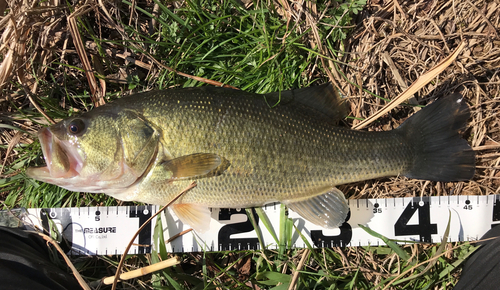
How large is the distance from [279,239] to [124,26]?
2472 mm

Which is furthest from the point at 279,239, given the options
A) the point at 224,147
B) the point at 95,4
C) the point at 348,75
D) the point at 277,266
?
the point at 95,4

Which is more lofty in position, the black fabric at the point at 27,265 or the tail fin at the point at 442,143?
the tail fin at the point at 442,143

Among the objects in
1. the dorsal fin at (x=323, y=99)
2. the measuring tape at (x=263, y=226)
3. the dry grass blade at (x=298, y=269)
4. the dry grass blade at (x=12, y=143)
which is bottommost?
the dry grass blade at (x=298, y=269)

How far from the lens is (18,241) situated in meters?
2.51

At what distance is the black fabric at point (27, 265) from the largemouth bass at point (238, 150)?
0.73 m

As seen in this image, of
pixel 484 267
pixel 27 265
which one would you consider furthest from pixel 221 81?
pixel 484 267

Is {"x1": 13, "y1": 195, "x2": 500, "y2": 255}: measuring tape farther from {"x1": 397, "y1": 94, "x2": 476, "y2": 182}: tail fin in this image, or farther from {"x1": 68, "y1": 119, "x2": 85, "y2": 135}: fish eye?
{"x1": 68, "y1": 119, "x2": 85, "y2": 135}: fish eye

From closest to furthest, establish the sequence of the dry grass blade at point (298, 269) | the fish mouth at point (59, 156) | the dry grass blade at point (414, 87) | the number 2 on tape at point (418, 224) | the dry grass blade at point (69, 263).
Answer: the fish mouth at point (59, 156), the dry grass blade at point (69, 263), the dry grass blade at point (298, 269), the dry grass blade at point (414, 87), the number 2 on tape at point (418, 224)

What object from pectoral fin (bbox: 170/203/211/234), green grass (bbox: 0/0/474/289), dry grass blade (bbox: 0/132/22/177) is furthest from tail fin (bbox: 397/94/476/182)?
dry grass blade (bbox: 0/132/22/177)

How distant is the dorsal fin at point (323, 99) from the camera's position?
2602 millimetres

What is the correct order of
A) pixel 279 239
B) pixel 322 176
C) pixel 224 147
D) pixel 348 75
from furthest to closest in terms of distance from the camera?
pixel 348 75 < pixel 279 239 < pixel 322 176 < pixel 224 147

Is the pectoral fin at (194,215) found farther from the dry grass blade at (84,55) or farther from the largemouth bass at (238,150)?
the dry grass blade at (84,55)

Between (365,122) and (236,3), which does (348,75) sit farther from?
(236,3)

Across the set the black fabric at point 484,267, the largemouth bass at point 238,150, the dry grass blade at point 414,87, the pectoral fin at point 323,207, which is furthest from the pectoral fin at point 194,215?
the black fabric at point 484,267
